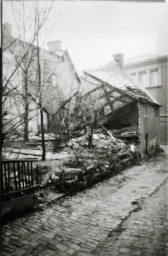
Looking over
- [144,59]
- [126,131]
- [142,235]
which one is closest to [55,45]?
[144,59]

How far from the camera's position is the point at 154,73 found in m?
3.88

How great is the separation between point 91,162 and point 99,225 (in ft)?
6.66

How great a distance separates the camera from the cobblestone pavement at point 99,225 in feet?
8.31

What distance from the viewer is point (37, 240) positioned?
2.66m

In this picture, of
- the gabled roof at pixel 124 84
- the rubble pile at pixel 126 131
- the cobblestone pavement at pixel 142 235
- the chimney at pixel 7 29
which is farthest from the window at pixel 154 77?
the chimney at pixel 7 29

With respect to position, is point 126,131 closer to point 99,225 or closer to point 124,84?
point 124,84

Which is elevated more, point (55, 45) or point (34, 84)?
point (55, 45)

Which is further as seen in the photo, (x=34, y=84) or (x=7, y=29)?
(x=34, y=84)

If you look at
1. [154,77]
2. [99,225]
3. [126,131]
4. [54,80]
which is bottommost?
[99,225]

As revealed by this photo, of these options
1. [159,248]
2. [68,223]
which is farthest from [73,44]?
[159,248]

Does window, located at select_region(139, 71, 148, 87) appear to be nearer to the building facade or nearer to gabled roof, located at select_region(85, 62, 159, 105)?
the building facade

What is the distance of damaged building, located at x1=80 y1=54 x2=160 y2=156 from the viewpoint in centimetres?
512

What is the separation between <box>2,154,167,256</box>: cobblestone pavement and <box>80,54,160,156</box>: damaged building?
1.40 m

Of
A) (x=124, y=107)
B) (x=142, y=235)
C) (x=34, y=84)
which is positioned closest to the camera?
(x=142, y=235)
